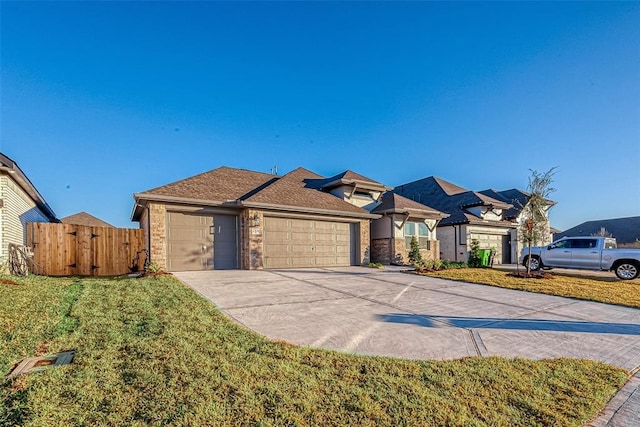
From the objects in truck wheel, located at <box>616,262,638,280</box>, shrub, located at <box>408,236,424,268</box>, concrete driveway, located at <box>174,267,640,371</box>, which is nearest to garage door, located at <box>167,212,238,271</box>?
concrete driveway, located at <box>174,267,640,371</box>

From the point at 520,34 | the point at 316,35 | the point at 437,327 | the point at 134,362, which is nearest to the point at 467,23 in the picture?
the point at 520,34

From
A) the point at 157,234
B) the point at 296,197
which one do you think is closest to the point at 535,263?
the point at 296,197

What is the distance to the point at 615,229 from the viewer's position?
36.2m

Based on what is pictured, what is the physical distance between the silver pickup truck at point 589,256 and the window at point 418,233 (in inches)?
204

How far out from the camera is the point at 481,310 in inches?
247

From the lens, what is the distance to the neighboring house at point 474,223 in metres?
20.4

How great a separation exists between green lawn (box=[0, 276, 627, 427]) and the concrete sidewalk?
38 cm

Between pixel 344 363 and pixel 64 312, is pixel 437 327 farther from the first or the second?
pixel 64 312

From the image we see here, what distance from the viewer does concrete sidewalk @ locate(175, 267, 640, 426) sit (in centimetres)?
388

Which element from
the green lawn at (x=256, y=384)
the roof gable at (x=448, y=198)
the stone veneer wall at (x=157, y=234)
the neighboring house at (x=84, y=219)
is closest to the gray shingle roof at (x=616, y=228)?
the roof gable at (x=448, y=198)

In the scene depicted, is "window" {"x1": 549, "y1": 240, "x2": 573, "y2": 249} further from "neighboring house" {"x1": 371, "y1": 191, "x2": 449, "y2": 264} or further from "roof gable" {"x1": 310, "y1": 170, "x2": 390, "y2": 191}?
"roof gable" {"x1": 310, "y1": 170, "x2": 390, "y2": 191}

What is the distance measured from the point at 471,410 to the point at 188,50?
14094 mm

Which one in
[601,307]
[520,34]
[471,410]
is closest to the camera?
[471,410]

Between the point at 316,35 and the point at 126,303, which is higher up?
the point at 316,35
